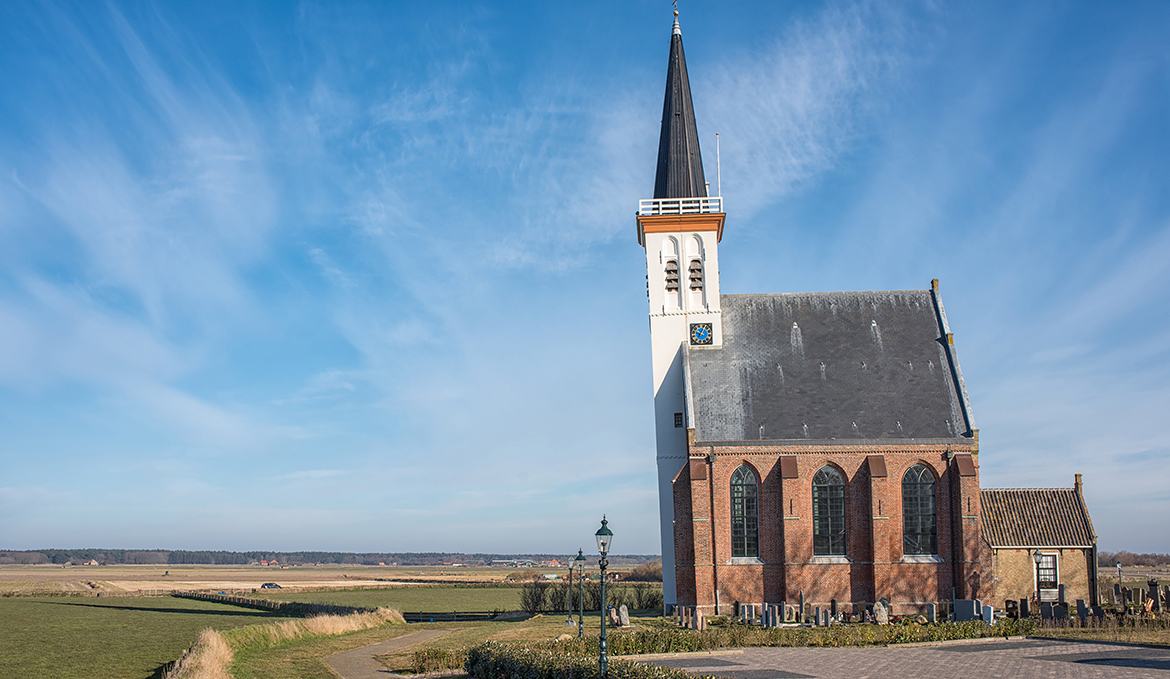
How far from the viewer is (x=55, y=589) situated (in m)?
89.2

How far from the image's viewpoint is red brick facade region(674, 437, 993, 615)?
38.4 m

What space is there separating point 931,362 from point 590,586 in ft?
125

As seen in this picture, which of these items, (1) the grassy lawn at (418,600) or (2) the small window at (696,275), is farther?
(1) the grassy lawn at (418,600)

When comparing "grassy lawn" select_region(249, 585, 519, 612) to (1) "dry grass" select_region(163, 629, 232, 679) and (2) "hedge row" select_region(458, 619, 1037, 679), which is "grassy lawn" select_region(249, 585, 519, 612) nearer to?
(1) "dry grass" select_region(163, 629, 232, 679)

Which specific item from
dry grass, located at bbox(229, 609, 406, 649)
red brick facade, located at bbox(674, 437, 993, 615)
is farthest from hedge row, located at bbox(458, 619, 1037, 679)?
dry grass, located at bbox(229, 609, 406, 649)

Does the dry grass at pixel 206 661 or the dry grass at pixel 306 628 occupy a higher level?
the dry grass at pixel 206 661

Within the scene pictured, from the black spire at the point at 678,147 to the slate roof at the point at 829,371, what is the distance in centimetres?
608

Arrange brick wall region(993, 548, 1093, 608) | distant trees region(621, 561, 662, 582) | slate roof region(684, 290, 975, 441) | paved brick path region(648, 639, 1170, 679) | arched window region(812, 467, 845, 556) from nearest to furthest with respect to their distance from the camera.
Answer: paved brick path region(648, 639, 1170, 679) < arched window region(812, 467, 845, 556) < slate roof region(684, 290, 975, 441) < brick wall region(993, 548, 1093, 608) < distant trees region(621, 561, 662, 582)

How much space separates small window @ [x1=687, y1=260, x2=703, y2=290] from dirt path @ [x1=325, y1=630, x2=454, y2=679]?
66.9ft

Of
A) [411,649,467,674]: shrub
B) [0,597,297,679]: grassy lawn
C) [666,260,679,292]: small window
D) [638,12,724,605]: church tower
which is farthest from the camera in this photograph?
[666,260,679,292]: small window

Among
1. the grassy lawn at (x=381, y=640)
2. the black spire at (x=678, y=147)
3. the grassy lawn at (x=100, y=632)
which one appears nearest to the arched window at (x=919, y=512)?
the grassy lawn at (x=381, y=640)

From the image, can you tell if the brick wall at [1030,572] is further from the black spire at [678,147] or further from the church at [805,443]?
the black spire at [678,147]

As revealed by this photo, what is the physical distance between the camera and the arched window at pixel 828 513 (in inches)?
1553

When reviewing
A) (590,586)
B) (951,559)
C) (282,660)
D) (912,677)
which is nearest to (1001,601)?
(951,559)
